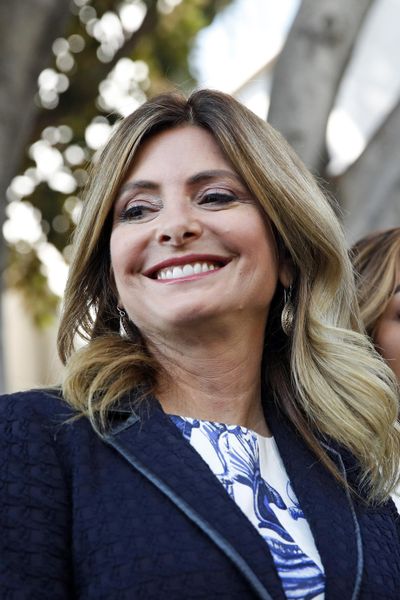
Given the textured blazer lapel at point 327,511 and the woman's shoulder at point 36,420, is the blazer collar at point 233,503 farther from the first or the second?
the woman's shoulder at point 36,420

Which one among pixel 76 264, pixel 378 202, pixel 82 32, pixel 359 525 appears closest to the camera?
pixel 359 525

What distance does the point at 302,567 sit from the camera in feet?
7.84

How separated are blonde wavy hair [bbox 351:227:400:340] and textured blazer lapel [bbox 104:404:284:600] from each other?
1.35m

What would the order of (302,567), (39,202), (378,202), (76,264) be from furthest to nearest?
(39,202) → (378,202) → (76,264) → (302,567)

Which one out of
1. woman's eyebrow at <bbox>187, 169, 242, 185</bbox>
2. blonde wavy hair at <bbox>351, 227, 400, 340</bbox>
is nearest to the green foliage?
blonde wavy hair at <bbox>351, 227, 400, 340</bbox>

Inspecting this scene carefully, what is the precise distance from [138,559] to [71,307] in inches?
34.6

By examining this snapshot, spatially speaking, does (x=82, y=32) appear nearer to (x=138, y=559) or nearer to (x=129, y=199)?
(x=129, y=199)

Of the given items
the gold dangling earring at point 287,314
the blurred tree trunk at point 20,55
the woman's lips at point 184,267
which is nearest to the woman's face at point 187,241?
the woman's lips at point 184,267

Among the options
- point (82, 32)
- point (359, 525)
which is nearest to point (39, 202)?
point (82, 32)

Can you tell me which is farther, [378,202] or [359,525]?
[378,202]

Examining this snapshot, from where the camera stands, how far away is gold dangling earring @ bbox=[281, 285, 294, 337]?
3.04 metres

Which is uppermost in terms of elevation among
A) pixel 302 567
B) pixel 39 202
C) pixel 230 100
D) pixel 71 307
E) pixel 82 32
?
pixel 82 32

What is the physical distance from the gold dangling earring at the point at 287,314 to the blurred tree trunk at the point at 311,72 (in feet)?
Result: 7.28

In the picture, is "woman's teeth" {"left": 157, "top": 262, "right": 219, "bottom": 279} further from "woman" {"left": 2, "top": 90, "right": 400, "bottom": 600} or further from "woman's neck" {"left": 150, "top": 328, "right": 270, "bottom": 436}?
"woman's neck" {"left": 150, "top": 328, "right": 270, "bottom": 436}
